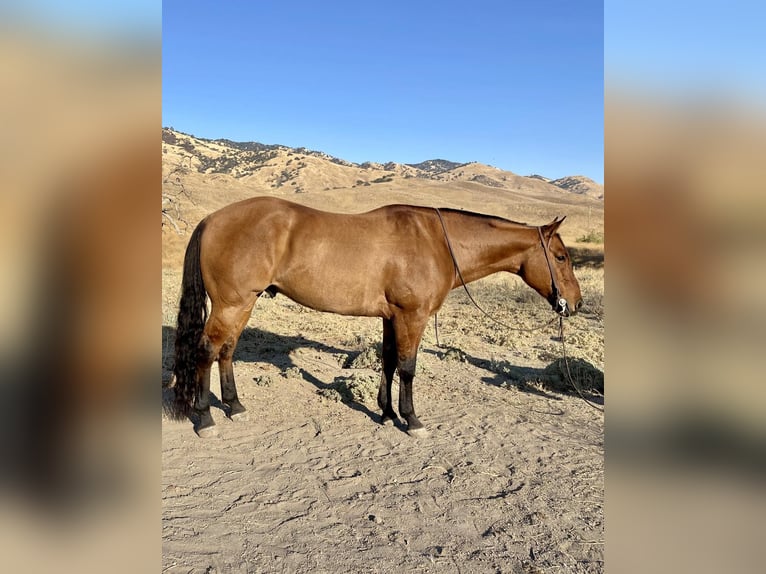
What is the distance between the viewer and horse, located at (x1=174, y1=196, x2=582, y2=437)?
443 centimetres

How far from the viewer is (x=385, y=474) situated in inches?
151

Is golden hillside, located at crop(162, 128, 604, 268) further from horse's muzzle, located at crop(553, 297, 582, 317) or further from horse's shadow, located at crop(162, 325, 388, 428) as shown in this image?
horse's muzzle, located at crop(553, 297, 582, 317)

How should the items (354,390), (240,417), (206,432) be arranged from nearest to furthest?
→ (206,432)
(240,417)
(354,390)

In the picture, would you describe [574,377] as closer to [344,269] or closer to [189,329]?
[344,269]

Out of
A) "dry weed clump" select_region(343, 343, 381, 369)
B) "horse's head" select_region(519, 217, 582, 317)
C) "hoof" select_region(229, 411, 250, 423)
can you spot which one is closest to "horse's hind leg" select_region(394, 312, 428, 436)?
"horse's head" select_region(519, 217, 582, 317)

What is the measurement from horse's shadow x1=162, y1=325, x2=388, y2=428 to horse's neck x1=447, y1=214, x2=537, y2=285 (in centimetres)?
189

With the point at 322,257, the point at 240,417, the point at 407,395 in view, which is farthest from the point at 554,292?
the point at 240,417

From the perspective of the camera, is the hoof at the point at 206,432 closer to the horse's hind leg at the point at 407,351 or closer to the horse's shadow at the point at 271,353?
the horse's shadow at the point at 271,353

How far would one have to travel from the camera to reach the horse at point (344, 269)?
4.43 meters

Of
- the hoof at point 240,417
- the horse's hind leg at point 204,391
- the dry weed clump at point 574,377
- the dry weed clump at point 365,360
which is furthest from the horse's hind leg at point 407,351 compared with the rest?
the dry weed clump at point 574,377

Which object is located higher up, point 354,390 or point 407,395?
point 407,395

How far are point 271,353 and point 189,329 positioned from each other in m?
2.95

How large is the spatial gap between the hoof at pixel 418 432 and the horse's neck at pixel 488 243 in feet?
5.43
